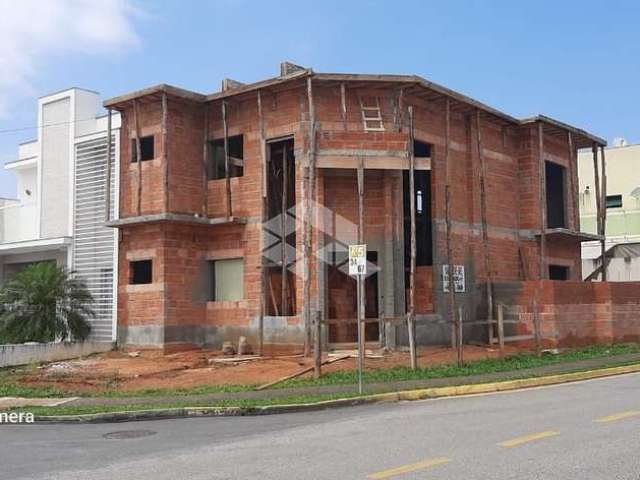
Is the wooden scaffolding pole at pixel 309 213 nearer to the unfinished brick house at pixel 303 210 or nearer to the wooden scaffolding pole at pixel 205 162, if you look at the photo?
the unfinished brick house at pixel 303 210

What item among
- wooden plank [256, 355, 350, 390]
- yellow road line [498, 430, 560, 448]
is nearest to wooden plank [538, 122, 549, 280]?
wooden plank [256, 355, 350, 390]

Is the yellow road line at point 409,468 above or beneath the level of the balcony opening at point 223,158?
beneath

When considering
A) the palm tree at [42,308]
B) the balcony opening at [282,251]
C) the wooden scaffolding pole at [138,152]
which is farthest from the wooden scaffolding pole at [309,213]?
the palm tree at [42,308]

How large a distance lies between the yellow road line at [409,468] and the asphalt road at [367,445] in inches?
0.8

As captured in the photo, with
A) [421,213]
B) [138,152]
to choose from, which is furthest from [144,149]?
[421,213]

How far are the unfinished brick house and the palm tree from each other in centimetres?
158

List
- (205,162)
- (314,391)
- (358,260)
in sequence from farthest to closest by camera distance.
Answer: (205,162), (314,391), (358,260)

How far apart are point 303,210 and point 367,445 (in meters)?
12.2

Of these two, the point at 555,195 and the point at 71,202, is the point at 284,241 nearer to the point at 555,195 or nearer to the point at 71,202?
the point at 71,202

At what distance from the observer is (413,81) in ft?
68.0

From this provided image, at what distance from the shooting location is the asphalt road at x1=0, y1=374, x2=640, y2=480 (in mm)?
7570

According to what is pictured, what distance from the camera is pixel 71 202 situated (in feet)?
87.4

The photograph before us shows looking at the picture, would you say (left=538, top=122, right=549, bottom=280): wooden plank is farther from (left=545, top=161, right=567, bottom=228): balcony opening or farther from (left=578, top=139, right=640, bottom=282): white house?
(left=578, top=139, right=640, bottom=282): white house

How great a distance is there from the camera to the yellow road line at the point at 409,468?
7.32 metres
